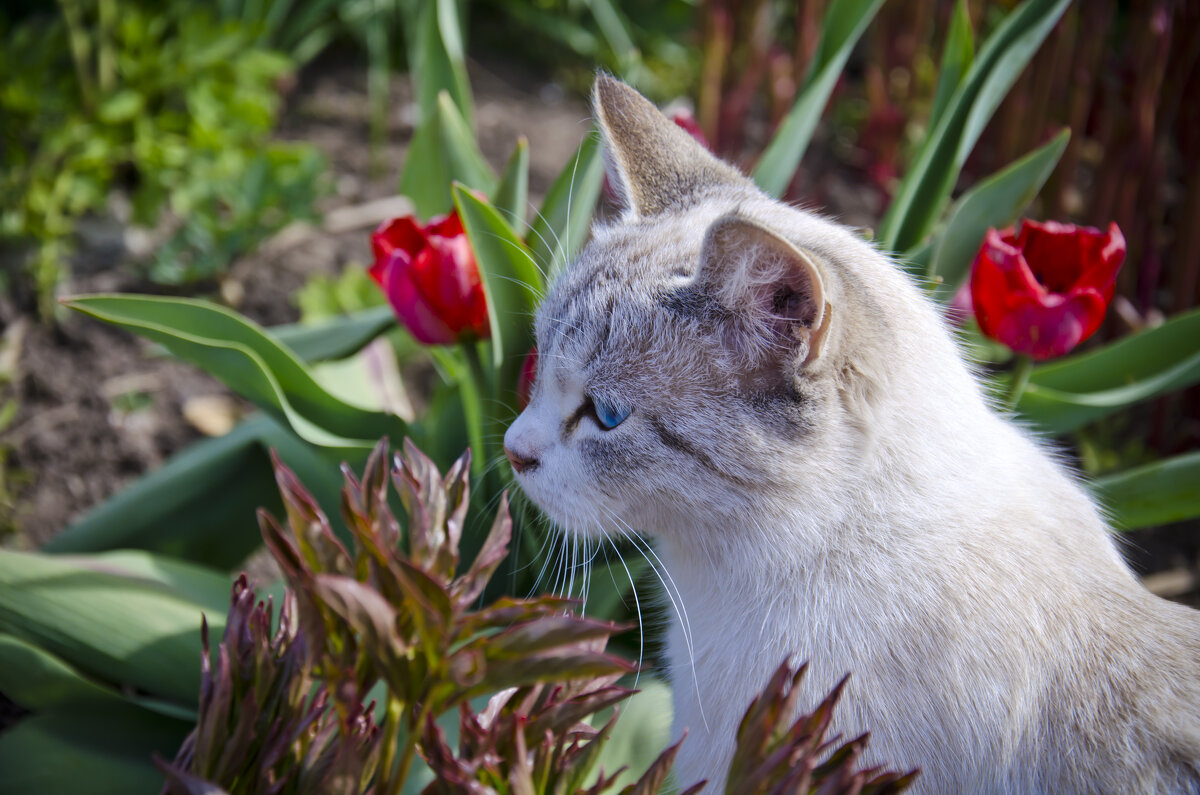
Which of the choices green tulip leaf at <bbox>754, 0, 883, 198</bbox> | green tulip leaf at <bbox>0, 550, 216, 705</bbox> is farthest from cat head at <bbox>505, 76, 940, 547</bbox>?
green tulip leaf at <bbox>0, 550, 216, 705</bbox>

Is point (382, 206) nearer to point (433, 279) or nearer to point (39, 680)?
point (433, 279)

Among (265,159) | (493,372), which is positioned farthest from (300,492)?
(265,159)

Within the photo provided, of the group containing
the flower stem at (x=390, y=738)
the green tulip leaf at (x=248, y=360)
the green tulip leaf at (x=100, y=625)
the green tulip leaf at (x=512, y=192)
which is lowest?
the green tulip leaf at (x=100, y=625)

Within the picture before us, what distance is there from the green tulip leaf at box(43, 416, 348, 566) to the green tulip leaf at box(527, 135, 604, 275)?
1.72 feet

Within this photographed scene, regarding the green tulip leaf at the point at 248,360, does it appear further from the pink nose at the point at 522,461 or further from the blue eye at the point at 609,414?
the blue eye at the point at 609,414

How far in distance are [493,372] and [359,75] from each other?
2272mm

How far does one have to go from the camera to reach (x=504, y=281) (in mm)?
1263

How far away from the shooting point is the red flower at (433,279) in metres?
1.20

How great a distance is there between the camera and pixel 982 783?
929 mm

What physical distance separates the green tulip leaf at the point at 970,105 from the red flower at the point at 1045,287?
22 cm

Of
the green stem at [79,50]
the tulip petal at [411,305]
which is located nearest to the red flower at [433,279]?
the tulip petal at [411,305]

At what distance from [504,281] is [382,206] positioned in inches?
60.0

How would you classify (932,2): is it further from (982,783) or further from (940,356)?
(982,783)

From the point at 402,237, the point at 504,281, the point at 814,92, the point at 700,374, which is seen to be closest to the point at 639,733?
the point at 700,374
